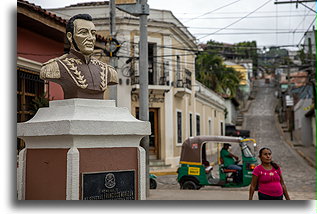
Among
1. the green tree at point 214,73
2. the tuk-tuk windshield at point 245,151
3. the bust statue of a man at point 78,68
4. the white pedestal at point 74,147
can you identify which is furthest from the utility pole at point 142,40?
the green tree at point 214,73

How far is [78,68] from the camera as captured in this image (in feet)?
12.8

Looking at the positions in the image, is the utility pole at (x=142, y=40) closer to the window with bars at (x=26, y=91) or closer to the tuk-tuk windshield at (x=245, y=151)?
the window with bars at (x=26, y=91)

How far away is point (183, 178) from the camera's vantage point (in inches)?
357

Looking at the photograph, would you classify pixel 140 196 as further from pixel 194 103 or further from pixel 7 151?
pixel 194 103

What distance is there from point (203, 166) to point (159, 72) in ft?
17.9

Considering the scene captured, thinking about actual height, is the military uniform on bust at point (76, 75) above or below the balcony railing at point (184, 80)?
below

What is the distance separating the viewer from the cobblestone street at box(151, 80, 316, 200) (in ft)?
31.5

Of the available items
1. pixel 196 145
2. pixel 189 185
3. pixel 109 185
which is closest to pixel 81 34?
pixel 109 185

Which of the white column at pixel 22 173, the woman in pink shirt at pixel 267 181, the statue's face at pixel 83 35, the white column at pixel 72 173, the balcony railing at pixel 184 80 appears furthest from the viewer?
the balcony railing at pixel 184 80

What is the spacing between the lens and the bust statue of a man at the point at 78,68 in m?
3.83

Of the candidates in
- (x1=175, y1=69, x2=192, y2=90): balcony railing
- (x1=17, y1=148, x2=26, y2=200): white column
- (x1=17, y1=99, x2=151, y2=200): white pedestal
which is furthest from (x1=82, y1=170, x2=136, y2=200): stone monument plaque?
(x1=175, y1=69, x2=192, y2=90): balcony railing

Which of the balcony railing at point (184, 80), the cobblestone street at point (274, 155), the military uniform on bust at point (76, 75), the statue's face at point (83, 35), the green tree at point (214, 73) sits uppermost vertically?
the green tree at point (214, 73)

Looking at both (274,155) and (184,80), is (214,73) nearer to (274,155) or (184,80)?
(274,155)

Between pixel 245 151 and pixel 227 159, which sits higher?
pixel 245 151
